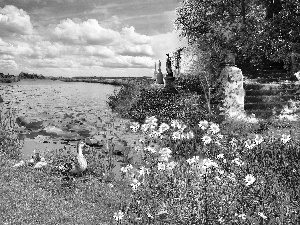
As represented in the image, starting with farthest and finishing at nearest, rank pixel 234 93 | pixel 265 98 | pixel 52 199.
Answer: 1. pixel 265 98
2. pixel 234 93
3. pixel 52 199

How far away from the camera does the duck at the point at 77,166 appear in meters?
7.25

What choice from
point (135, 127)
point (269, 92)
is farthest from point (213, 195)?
point (269, 92)

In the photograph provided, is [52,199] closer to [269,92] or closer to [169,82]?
[269,92]

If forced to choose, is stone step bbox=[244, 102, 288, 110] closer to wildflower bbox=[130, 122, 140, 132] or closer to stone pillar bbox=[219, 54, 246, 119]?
stone pillar bbox=[219, 54, 246, 119]

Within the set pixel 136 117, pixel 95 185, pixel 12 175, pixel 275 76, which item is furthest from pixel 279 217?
pixel 275 76

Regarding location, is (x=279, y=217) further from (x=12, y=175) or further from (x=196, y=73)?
(x=196, y=73)

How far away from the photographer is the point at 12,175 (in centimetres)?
720

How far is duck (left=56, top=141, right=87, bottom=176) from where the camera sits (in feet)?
23.8

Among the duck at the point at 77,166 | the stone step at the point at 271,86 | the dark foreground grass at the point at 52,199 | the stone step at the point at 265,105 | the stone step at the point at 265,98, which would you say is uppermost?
the stone step at the point at 271,86

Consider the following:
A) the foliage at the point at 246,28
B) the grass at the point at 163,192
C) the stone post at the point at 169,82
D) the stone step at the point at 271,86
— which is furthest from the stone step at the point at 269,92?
the grass at the point at 163,192

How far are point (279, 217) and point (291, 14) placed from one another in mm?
17373

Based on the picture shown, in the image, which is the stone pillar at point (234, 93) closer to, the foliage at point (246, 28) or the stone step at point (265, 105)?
the stone step at point (265, 105)

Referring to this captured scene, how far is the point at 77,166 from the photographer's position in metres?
7.29

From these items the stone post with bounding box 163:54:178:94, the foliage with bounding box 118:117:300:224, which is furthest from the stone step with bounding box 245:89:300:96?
the foliage with bounding box 118:117:300:224
